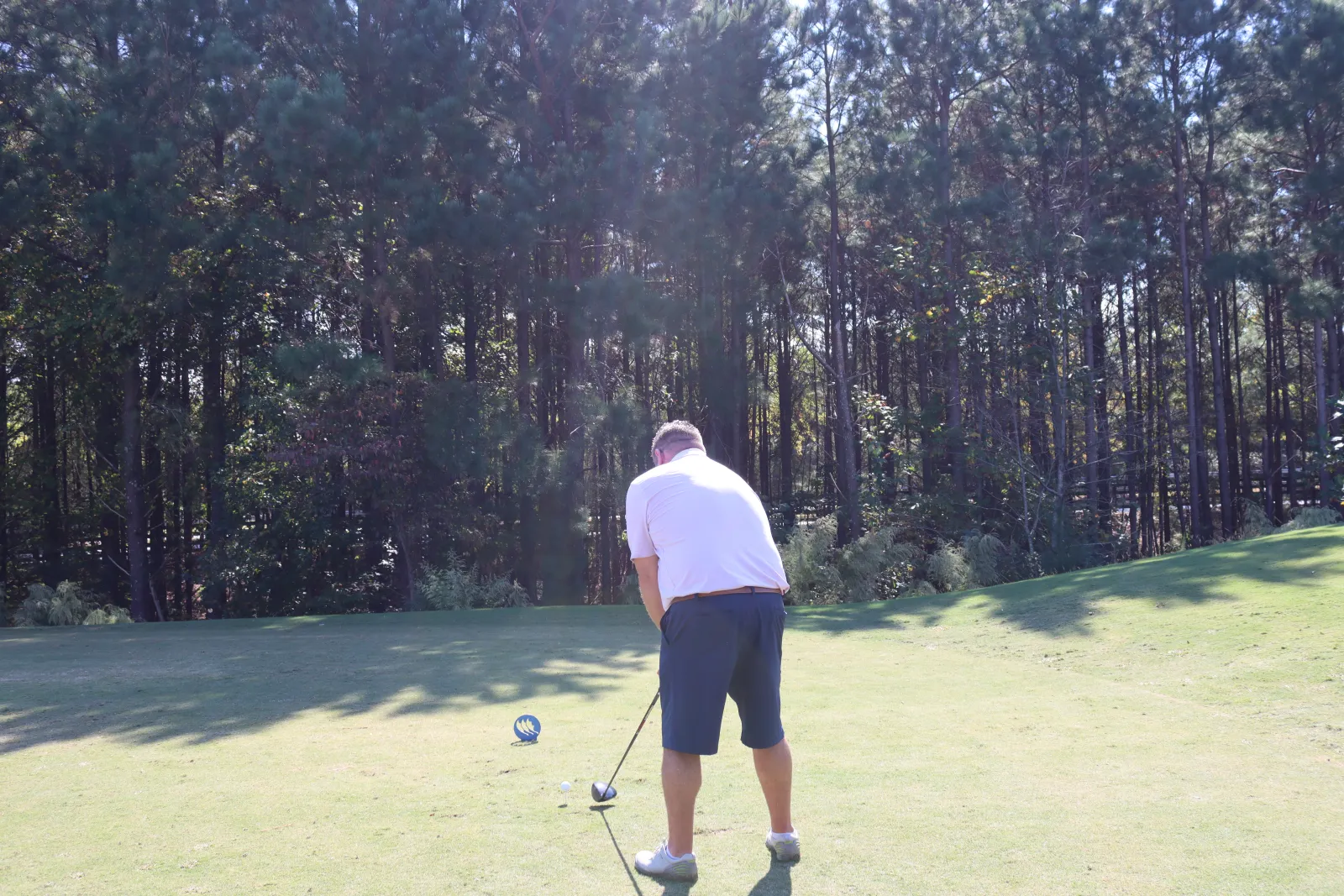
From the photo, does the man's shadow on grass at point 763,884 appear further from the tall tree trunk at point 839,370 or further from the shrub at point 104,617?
the tall tree trunk at point 839,370

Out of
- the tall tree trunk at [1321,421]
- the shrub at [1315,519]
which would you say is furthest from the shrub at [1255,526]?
the shrub at [1315,519]

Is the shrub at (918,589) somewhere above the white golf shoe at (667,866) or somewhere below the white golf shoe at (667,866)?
below

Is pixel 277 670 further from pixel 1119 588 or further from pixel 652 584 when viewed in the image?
pixel 1119 588

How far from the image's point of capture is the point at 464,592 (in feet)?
56.7

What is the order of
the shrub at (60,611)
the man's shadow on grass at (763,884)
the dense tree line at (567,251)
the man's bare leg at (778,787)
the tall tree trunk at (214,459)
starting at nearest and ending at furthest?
the man's shadow on grass at (763,884) → the man's bare leg at (778,787) → the shrub at (60,611) → the dense tree line at (567,251) → the tall tree trunk at (214,459)

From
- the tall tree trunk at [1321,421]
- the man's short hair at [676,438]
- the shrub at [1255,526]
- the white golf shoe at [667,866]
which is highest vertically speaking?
the tall tree trunk at [1321,421]

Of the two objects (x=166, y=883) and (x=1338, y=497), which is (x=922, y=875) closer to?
→ (x=166, y=883)

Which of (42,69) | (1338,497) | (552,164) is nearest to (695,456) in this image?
(552,164)

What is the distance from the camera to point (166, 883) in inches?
145

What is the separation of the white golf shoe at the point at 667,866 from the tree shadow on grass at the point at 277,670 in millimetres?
3700

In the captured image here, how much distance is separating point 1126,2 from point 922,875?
73.6ft

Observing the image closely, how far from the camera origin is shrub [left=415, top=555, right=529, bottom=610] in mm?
17156

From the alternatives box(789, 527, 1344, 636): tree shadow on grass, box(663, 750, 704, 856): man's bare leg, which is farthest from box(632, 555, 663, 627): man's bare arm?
box(789, 527, 1344, 636): tree shadow on grass

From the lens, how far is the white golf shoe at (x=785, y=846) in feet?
12.4
